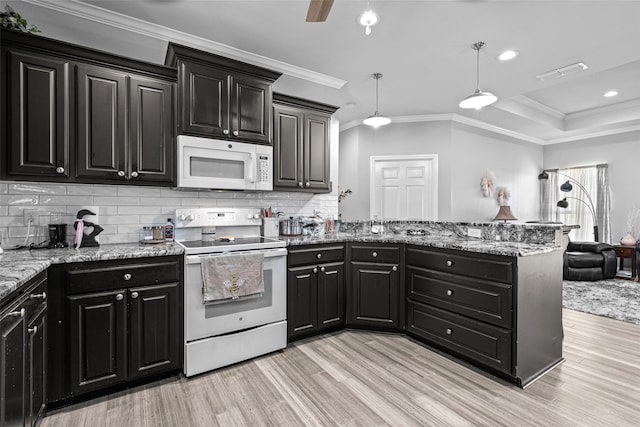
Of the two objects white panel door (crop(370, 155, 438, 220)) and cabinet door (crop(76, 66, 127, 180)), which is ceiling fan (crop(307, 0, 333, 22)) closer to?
cabinet door (crop(76, 66, 127, 180))

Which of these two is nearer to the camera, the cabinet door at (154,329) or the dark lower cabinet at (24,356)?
the dark lower cabinet at (24,356)

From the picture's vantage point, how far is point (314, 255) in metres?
2.97

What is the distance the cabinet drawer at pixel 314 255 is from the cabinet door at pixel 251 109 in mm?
1110

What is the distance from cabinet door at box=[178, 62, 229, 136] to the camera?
2.58m

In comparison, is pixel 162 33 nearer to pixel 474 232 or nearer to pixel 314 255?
pixel 314 255

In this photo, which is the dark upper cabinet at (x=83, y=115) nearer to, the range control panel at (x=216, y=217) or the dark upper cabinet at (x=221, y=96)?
the dark upper cabinet at (x=221, y=96)

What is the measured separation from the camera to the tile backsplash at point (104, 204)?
226 centimetres

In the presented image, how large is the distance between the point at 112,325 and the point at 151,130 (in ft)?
4.90

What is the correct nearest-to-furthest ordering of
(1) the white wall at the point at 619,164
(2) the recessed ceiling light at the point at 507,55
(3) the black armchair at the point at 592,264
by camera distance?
(2) the recessed ceiling light at the point at 507,55
(3) the black armchair at the point at 592,264
(1) the white wall at the point at 619,164

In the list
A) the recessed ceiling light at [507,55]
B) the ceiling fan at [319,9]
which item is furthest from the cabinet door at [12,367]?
the recessed ceiling light at [507,55]

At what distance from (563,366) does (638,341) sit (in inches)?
44.3

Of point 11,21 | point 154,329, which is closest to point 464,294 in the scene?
point 154,329

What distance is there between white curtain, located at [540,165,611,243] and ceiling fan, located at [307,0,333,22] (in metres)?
7.53

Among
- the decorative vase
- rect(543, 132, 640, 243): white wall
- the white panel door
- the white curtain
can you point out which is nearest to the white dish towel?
the white panel door
